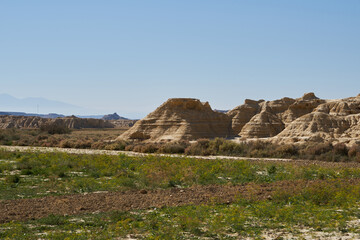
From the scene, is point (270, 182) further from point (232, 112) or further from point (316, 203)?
point (232, 112)

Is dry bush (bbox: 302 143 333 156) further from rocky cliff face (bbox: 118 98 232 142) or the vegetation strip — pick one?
the vegetation strip

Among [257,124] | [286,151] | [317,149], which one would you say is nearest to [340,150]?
[317,149]

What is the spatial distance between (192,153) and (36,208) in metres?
20.7

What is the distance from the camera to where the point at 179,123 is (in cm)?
4456

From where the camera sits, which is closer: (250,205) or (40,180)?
(250,205)

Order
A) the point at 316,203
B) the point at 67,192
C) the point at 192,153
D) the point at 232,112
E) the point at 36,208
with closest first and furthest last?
the point at 36,208 < the point at 316,203 < the point at 67,192 < the point at 192,153 < the point at 232,112

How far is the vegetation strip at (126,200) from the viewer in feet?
37.4

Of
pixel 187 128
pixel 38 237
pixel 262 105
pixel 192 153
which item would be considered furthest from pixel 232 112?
pixel 38 237

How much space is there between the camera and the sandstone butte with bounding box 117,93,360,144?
38.9 metres

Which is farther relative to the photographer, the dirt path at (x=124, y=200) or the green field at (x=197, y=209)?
the dirt path at (x=124, y=200)

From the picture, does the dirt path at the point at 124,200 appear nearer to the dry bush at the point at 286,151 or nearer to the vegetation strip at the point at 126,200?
the vegetation strip at the point at 126,200

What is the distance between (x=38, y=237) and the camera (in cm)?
898

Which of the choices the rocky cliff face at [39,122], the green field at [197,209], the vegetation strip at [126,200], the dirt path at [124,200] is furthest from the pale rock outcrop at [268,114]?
the rocky cliff face at [39,122]

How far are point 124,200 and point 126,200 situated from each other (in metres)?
0.06
